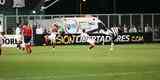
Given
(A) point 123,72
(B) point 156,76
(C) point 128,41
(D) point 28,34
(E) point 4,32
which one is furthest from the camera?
(C) point 128,41

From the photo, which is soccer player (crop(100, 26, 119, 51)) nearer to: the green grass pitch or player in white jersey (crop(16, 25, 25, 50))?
player in white jersey (crop(16, 25, 25, 50))

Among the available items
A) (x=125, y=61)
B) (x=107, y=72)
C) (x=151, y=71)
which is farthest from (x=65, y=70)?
(x=125, y=61)

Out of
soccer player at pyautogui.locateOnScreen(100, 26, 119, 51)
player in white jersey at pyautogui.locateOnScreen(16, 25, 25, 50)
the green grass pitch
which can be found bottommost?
the green grass pitch

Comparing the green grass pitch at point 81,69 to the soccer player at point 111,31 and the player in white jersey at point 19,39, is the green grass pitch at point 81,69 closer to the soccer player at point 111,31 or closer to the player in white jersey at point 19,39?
the player in white jersey at point 19,39

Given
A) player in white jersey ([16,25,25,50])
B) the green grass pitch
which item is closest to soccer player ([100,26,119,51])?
player in white jersey ([16,25,25,50])

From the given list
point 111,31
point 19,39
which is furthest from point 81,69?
point 111,31

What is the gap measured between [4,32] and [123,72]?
23621 millimetres

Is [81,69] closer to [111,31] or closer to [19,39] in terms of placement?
[19,39]

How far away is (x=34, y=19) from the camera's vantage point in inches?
1841

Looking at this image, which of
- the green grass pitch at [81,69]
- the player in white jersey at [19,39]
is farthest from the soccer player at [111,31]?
the green grass pitch at [81,69]

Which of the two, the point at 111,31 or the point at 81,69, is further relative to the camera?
the point at 111,31

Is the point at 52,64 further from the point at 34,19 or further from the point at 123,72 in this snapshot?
the point at 34,19

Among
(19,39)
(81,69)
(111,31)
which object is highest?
(111,31)

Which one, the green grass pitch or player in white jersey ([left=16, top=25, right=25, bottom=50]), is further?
player in white jersey ([left=16, top=25, right=25, bottom=50])
